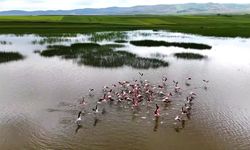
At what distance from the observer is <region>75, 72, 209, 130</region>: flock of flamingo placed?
2311 centimetres

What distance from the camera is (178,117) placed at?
22547mm

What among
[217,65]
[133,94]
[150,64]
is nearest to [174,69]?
[150,64]

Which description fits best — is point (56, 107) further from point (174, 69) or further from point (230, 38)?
point (230, 38)

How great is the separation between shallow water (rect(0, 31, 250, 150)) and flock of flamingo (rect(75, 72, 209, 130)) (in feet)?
1.41

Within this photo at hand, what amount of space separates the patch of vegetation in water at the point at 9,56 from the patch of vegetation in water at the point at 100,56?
3151 millimetres

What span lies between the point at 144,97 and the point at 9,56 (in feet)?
79.6

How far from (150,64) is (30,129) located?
22.2 metres

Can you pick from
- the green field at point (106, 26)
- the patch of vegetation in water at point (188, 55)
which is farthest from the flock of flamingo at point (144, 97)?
the green field at point (106, 26)

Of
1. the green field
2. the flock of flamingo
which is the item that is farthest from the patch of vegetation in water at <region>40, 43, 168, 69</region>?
the green field

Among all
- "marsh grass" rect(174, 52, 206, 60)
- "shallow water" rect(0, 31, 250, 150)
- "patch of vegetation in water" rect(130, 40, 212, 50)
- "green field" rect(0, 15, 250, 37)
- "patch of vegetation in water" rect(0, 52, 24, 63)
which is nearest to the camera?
"shallow water" rect(0, 31, 250, 150)

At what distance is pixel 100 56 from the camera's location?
1751 inches

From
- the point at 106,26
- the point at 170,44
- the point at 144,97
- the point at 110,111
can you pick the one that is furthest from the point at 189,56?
the point at 106,26

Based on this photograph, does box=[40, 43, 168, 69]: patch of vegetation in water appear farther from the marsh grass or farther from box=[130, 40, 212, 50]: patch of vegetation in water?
box=[130, 40, 212, 50]: patch of vegetation in water

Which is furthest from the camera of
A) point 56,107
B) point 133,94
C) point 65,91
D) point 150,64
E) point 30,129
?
point 150,64
